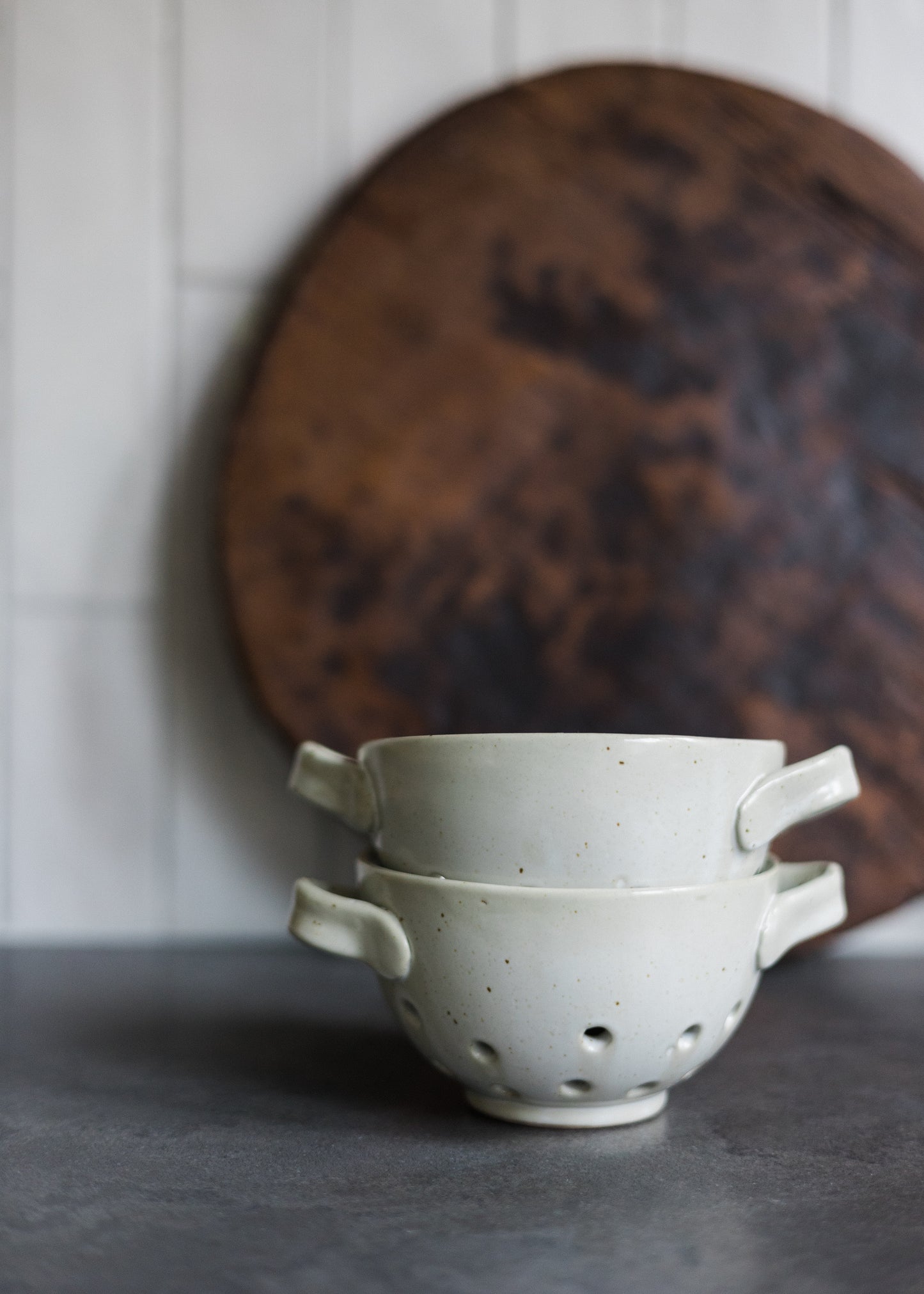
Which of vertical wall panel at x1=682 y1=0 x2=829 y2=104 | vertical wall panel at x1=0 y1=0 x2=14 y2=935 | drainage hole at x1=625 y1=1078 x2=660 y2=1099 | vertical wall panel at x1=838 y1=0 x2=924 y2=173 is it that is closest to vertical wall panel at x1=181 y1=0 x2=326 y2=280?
vertical wall panel at x1=0 y1=0 x2=14 y2=935

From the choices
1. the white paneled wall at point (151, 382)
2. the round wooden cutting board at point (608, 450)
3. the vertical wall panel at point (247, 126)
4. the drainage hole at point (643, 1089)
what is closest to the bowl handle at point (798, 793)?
the drainage hole at point (643, 1089)

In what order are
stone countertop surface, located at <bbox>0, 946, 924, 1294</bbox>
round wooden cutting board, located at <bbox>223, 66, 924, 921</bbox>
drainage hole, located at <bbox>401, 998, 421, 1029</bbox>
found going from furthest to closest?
round wooden cutting board, located at <bbox>223, 66, 924, 921</bbox>
drainage hole, located at <bbox>401, 998, 421, 1029</bbox>
stone countertop surface, located at <bbox>0, 946, 924, 1294</bbox>

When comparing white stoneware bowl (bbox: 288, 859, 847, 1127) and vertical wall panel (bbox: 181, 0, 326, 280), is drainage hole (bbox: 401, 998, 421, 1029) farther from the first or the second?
vertical wall panel (bbox: 181, 0, 326, 280)

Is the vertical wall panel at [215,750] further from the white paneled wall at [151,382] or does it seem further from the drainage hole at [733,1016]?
the drainage hole at [733,1016]

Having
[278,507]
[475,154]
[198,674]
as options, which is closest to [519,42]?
[475,154]

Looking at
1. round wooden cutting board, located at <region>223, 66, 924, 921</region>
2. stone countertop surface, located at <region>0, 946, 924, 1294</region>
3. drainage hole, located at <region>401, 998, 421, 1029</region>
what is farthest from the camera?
round wooden cutting board, located at <region>223, 66, 924, 921</region>

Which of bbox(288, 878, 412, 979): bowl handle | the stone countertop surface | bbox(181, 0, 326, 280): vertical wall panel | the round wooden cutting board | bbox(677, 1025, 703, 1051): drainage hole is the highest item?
bbox(181, 0, 326, 280): vertical wall panel

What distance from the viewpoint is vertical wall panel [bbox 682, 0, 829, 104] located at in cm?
89

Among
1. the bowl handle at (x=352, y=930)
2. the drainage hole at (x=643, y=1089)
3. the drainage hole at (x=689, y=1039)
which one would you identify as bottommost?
the drainage hole at (x=643, y=1089)

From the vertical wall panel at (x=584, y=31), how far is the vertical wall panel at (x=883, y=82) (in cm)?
16

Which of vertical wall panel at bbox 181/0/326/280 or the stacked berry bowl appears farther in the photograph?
vertical wall panel at bbox 181/0/326/280

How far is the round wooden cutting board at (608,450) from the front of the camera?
813mm

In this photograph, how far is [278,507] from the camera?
0.82 m

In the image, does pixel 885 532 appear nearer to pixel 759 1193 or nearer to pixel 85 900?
pixel 759 1193
